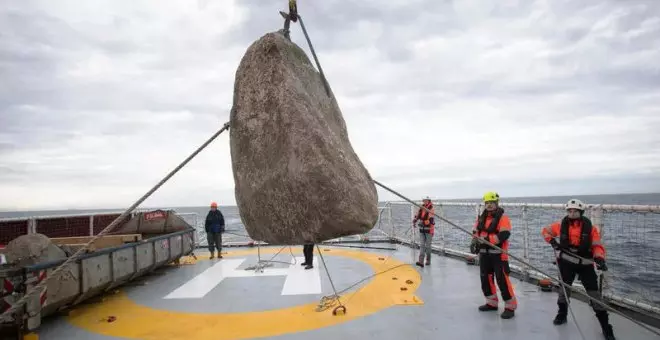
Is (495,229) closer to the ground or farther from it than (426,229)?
farther from it

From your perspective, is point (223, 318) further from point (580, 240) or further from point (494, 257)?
point (580, 240)

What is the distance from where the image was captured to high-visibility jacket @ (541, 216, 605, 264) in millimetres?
5145

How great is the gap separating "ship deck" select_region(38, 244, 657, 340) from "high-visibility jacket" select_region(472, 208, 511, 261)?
39.4 inches

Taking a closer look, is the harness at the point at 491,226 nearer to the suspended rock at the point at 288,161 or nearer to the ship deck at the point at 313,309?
the ship deck at the point at 313,309

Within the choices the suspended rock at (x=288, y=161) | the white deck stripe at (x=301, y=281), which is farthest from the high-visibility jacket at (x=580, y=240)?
the white deck stripe at (x=301, y=281)

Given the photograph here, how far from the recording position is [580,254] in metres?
5.24

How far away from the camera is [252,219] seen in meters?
2.83

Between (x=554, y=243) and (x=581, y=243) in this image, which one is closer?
(x=581, y=243)

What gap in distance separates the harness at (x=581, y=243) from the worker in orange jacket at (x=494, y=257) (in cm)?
73

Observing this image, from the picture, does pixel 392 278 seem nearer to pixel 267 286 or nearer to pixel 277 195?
pixel 267 286

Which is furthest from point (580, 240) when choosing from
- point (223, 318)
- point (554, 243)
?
point (223, 318)

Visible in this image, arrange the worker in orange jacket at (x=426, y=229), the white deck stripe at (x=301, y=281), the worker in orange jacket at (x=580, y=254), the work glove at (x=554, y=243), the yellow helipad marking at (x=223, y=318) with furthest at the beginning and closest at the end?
the worker in orange jacket at (x=426, y=229) → the white deck stripe at (x=301, y=281) → the yellow helipad marking at (x=223, y=318) → the work glove at (x=554, y=243) → the worker in orange jacket at (x=580, y=254)

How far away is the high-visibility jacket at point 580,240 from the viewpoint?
514 centimetres

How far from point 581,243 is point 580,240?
1.7 inches
